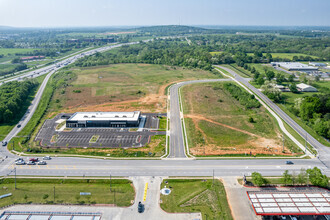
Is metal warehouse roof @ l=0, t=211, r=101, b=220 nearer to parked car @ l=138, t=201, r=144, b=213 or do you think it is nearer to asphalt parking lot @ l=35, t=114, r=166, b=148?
parked car @ l=138, t=201, r=144, b=213

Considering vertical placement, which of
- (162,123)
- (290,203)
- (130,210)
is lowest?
(130,210)

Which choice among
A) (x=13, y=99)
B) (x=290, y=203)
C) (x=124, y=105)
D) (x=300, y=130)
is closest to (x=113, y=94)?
(x=124, y=105)

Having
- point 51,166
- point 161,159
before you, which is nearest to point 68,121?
point 51,166

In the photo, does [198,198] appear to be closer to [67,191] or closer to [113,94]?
[67,191]

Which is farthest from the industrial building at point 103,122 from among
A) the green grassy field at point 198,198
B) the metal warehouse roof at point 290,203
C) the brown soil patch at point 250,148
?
the metal warehouse roof at point 290,203

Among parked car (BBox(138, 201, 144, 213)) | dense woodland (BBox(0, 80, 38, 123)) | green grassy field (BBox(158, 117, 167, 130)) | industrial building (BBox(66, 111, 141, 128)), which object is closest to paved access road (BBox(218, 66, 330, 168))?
green grassy field (BBox(158, 117, 167, 130))
